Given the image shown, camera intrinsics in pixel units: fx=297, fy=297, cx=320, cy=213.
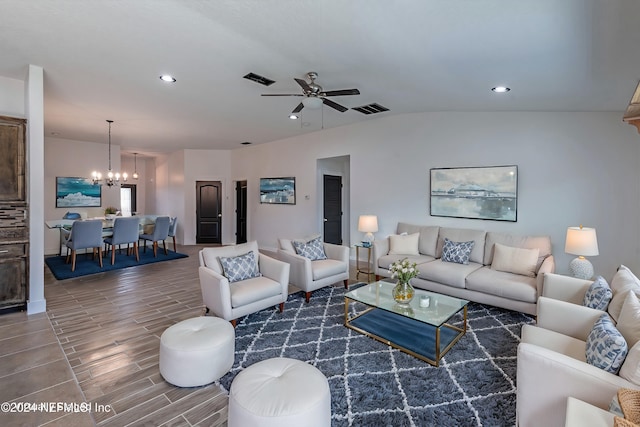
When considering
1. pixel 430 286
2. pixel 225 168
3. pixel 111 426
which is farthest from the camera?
pixel 225 168

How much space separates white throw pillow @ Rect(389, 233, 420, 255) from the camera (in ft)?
16.5

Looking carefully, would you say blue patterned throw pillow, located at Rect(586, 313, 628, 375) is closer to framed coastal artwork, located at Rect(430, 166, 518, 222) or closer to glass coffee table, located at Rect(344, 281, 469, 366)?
glass coffee table, located at Rect(344, 281, 469, 366)

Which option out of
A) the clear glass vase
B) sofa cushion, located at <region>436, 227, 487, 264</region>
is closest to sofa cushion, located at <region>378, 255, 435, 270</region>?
sofa cushion, located at <region>436, 227, 487, 264</region>

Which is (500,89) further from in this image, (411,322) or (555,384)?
(555,384)

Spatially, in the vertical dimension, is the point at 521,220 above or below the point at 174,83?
below

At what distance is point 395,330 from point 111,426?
2.53 m

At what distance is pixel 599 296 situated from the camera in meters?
2.36

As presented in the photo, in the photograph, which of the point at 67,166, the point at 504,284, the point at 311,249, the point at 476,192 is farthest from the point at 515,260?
the point at 67,166

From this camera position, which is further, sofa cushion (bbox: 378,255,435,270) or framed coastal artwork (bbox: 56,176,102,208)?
framed coastal artwork (bbox: 56,176,102,208)

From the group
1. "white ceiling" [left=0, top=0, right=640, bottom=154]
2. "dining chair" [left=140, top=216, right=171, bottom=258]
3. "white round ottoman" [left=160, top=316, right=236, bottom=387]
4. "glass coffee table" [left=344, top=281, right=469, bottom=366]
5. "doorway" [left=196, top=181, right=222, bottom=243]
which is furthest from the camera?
"doorway" [left=196, top=181, right=222, bottom=243]

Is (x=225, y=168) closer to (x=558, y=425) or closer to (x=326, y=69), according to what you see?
(x=326, y=69)

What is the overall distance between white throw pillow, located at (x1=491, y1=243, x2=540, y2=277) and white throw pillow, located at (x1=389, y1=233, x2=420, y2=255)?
1194 mm

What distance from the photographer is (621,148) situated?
3729mm

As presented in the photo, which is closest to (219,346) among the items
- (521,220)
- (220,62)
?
(220,62)
